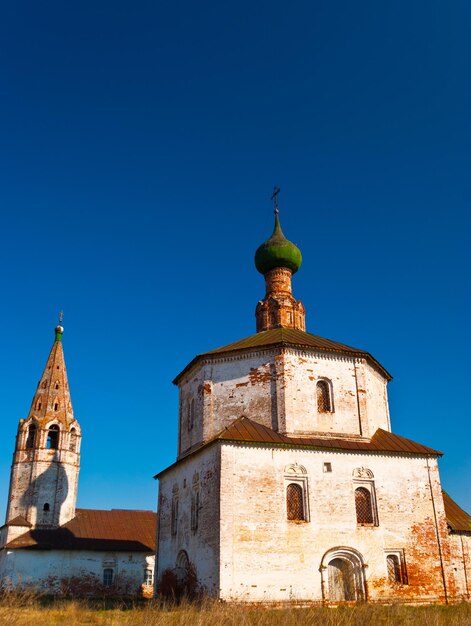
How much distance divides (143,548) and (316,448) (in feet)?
54.9

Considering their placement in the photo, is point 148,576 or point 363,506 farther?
point 148,576

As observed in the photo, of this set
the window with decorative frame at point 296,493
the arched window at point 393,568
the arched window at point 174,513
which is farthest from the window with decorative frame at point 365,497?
the arched window at point 174,513

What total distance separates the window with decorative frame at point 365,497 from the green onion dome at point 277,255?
9140 millimetres

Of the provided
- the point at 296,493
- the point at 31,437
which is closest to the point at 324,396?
the point at 296,493

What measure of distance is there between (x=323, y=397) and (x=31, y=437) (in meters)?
19.5

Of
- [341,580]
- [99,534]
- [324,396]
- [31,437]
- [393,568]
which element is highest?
[31,437]

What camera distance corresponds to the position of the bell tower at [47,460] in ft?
95.3

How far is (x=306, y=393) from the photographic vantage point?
17141mm

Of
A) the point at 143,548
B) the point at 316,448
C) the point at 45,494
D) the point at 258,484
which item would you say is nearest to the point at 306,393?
the point at 316,448

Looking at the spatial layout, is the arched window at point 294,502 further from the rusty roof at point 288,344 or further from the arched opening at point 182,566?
the rusty roof at point 288,344

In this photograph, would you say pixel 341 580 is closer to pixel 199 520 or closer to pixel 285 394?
pixel 199 520

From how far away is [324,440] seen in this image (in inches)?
648

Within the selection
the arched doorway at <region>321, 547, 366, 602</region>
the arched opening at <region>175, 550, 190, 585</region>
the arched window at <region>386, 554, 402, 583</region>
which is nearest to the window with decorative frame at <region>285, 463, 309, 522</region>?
the arched doorway at <region>321, 547, 366, 602</region>

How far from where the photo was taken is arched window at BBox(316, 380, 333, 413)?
17.2 metres
